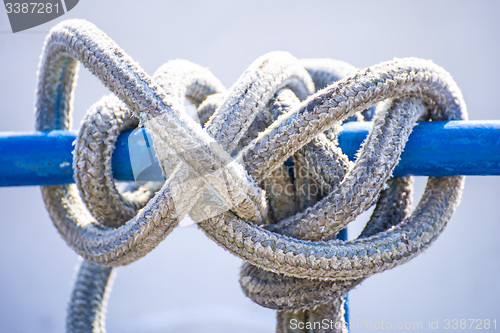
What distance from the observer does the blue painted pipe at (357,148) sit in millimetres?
385

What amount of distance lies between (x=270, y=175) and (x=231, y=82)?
0.81 m

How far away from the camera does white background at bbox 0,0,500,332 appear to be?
1.25 metres

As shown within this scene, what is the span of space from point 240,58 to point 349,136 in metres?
0.87

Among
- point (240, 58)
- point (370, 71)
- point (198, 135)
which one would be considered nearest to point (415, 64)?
point (370, 71)

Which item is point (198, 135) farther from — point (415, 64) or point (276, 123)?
point (415, 64)
